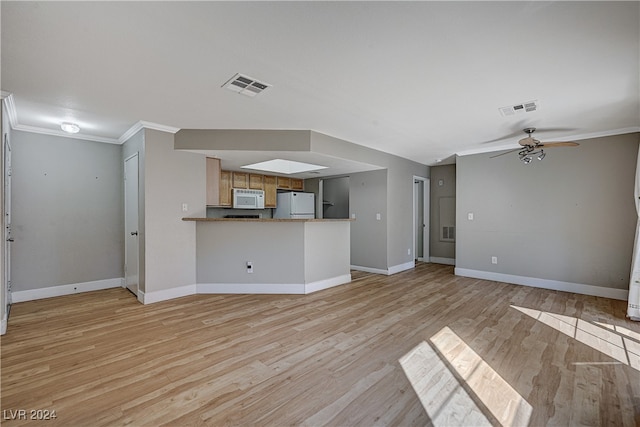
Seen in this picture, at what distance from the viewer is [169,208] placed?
156 inches

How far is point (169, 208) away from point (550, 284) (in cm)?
606

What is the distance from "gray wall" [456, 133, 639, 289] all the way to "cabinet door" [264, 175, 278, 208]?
12.7 ft

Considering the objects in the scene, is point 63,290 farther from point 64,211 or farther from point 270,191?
point 270,191


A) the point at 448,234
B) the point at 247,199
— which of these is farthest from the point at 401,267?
the point at 247,199

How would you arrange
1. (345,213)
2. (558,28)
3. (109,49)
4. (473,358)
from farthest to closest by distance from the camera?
(345,213)
(473,358)
(109,49)
(558,28)

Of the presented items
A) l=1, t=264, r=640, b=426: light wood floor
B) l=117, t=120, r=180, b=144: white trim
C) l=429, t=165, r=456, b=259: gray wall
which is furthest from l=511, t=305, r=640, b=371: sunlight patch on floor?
l=117, t=120, r=180, b=144: white trim

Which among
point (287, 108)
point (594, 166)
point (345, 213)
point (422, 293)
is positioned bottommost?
point (422, 293)

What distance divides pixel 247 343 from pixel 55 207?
3819mm

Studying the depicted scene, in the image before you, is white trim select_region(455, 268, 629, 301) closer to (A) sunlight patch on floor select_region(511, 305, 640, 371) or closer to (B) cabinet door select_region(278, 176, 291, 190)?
(A) sunlight patch on floor select_region(511, 305, 640, 371)

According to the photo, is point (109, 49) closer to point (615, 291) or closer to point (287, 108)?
point (287, 108)

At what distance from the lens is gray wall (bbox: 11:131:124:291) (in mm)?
3943

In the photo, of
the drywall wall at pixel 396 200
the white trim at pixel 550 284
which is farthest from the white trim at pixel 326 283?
the white trim at pixel 550 284

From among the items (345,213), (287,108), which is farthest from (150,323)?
(345,213)

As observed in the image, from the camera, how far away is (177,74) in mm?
2453
